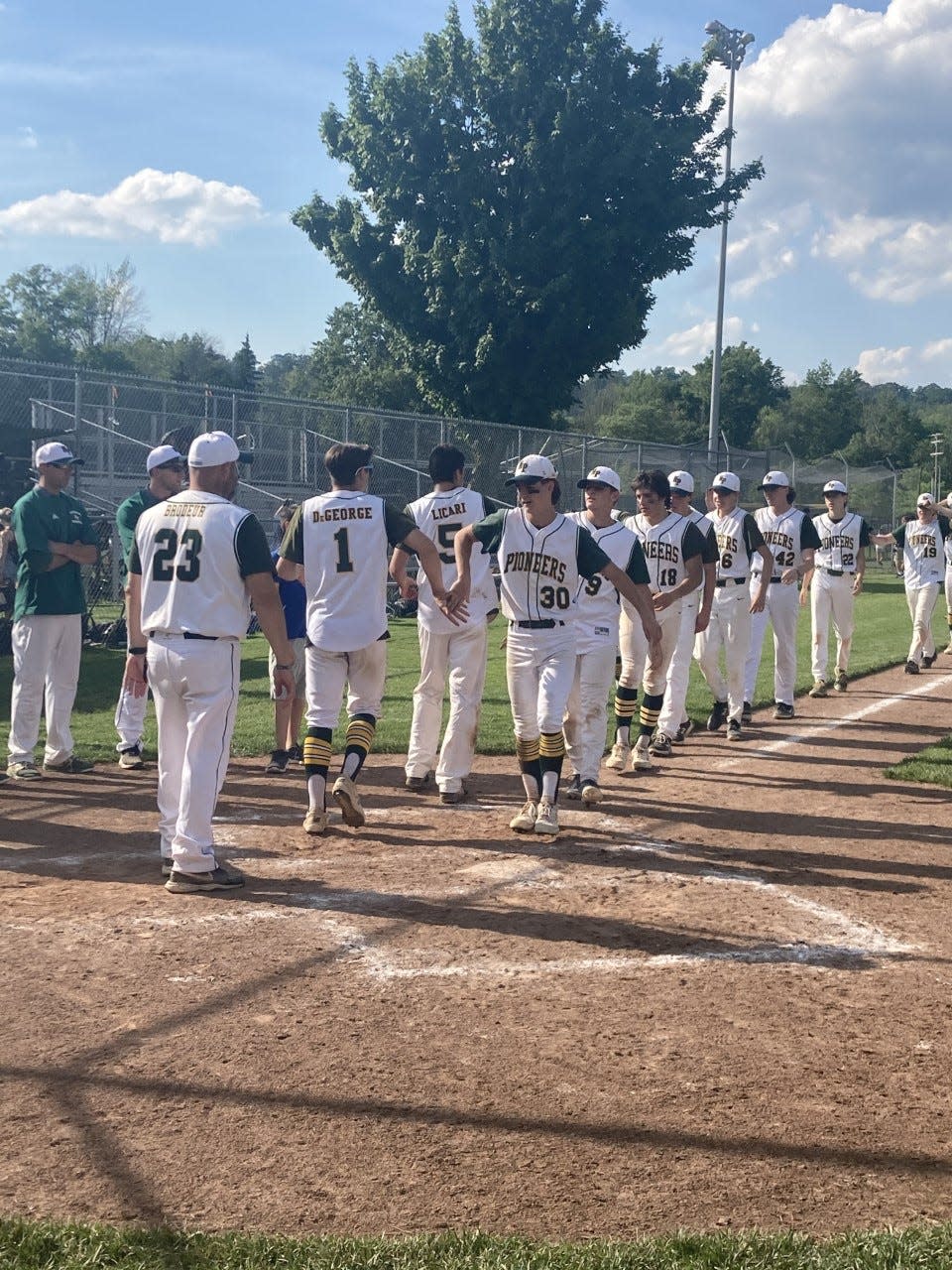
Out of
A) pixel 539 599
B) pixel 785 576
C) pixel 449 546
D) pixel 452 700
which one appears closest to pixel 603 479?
pixel 449 546

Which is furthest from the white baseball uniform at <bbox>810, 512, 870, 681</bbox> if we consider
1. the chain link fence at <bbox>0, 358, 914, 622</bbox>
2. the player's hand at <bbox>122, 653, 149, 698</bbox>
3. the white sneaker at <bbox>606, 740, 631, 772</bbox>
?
the player's hand at <bbox>122, 653, 149, 698</bbox>

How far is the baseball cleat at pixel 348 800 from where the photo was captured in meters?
6.92

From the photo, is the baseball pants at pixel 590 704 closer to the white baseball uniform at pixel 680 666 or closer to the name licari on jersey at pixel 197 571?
the white baseball uniform at pixel 680 666

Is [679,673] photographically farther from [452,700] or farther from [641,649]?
[452,700]

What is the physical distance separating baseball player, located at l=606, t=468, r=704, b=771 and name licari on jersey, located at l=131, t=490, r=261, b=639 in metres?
4.20

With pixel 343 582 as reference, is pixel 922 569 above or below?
above

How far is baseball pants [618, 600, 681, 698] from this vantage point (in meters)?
9.43

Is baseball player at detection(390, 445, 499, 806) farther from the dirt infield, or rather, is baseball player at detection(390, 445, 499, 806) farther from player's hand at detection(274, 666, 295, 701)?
player's hand at detection(274, 666, 295, 701)

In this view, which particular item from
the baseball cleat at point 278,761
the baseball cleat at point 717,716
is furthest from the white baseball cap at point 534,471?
the baseball cleat at point 717,716

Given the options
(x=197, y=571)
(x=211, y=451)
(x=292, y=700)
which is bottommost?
(x=292, y=700)

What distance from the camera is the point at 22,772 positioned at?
8.86m

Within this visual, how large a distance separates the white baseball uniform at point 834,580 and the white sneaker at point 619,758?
4643mm

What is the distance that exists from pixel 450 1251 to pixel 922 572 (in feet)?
48.9

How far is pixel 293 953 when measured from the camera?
4949 mm
